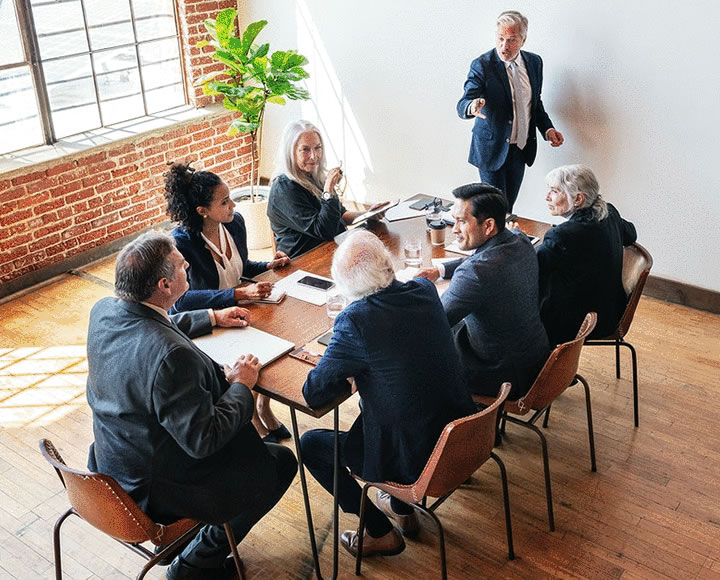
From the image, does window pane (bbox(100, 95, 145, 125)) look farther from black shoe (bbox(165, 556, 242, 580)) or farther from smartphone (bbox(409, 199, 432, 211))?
black shoe (bbox(165, 556, 242, 580))

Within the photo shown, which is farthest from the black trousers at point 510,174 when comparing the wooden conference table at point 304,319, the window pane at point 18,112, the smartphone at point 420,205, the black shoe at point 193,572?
the window pane at point 18,112

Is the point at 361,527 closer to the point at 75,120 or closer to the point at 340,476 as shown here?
the point at 340,476

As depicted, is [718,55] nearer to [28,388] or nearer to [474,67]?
[474,67]

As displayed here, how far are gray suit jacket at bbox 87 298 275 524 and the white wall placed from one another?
3.42 metres

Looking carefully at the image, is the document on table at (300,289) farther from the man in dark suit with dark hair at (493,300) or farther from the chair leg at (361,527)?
the chair leg at (361,527)

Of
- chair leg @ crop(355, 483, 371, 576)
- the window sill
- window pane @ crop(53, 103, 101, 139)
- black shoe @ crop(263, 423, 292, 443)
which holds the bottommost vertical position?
black shoe @ crop(263, 423, 292, 443)

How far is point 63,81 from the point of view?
580 cm

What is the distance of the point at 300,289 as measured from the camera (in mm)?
3654

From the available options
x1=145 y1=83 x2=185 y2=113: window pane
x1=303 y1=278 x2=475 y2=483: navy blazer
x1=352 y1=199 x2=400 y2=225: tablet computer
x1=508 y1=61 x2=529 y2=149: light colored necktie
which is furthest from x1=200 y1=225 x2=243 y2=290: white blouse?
x1=145 y1=83 x2=185 y2=113: window pane

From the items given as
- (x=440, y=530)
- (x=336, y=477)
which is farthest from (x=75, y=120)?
(x=440, y=530)

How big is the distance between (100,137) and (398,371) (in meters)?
4.14

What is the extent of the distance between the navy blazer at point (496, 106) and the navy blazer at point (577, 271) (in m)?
1.61

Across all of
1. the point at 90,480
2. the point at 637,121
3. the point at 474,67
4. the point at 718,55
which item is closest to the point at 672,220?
the point at 637,121

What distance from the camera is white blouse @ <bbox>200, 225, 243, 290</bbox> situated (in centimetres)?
374
